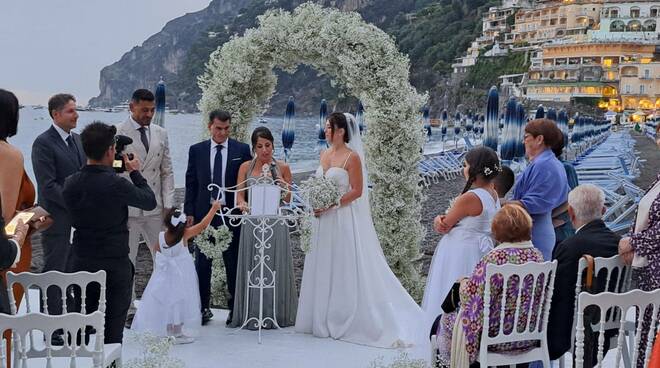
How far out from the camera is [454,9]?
74.4 metres

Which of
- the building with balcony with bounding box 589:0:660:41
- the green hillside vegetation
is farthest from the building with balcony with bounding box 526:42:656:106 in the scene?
the building with balcony with bounding box 589:0:660:41

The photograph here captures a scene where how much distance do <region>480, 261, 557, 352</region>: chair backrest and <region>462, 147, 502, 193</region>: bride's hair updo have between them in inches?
36.4

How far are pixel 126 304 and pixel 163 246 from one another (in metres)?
1.31

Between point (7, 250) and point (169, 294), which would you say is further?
point (169, 294)

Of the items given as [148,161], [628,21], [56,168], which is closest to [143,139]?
[148,161]

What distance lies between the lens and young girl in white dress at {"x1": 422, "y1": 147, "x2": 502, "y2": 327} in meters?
4.55

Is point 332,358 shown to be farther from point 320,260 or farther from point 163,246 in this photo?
point 163,246

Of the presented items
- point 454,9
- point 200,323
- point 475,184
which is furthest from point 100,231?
point 454,9

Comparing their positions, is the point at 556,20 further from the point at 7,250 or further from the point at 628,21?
the point at 7,250

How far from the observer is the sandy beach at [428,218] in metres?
9.08

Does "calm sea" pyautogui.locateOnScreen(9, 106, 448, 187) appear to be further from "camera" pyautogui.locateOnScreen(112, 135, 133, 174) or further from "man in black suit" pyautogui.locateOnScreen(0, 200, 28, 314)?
"man in black suit" pyautogui.locateOnScreen(0, 200, 28, 314)

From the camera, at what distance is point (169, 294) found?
219 inches

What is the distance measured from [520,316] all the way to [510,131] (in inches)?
368

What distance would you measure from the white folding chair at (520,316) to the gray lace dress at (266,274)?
8.99 ft
